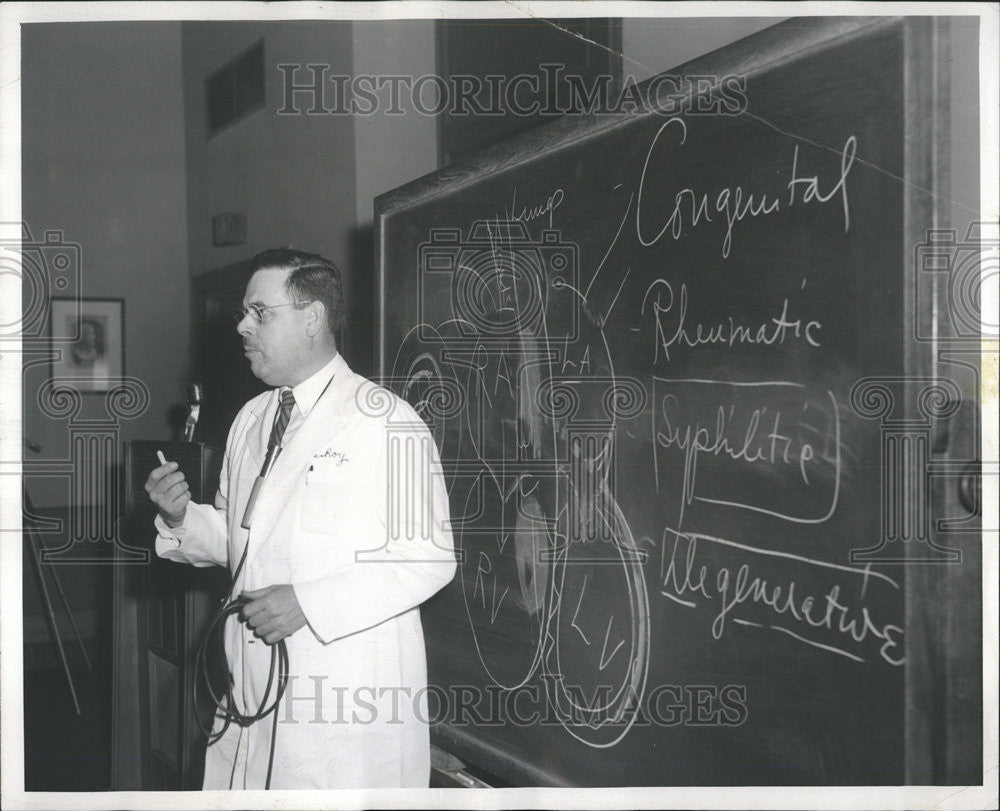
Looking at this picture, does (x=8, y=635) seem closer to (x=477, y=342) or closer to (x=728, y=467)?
(x=477, y=342)

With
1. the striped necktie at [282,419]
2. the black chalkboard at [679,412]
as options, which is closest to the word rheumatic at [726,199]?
the black chalkboard at [679,412]

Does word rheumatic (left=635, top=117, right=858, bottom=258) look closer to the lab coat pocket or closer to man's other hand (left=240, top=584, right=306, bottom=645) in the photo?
the lab coat pocket

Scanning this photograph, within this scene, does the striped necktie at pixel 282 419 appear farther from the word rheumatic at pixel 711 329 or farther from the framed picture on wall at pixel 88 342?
the word rheumatic at pixel 711 329

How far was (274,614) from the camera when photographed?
3.60 feet

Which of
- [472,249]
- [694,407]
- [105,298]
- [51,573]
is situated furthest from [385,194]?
[51,573]

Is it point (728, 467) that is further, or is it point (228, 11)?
point (228, 11)

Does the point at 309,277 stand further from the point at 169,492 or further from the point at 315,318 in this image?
the point at 169,492

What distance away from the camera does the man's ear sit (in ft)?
3.70

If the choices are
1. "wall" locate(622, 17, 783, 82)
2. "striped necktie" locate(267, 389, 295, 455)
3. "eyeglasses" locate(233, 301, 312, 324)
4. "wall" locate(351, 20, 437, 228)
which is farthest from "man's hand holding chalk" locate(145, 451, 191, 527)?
"wall" locate(622, 17, 783, 82)

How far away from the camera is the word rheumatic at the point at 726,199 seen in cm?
89

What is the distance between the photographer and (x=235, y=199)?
1137mm

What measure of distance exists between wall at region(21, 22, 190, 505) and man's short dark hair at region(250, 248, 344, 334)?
14 cm

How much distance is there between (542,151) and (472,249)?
0.17m

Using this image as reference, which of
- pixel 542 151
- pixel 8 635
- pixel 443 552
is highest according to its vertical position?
pixel 542 151
